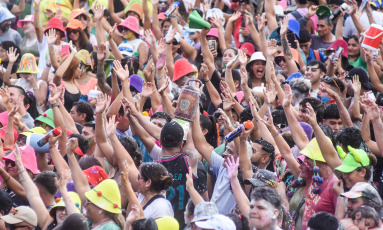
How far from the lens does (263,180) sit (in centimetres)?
659

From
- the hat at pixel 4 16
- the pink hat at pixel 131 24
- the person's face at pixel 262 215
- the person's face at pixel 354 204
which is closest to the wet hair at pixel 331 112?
the person's face at pixel 354 204

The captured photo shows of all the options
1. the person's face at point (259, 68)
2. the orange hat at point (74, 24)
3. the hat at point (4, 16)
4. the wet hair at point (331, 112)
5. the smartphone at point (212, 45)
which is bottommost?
the hat at point (4, 16)

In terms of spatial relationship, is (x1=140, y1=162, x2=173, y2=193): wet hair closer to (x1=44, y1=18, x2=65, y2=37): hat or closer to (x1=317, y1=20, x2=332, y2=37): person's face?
(x1=44, y1=18, x2=65, y2=37): hat

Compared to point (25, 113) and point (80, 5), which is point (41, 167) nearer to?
point (25, 113)

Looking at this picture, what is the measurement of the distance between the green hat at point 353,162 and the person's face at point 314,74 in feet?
11.4

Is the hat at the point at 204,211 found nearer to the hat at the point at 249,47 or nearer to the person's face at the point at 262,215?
the person's face at the point at 262,215

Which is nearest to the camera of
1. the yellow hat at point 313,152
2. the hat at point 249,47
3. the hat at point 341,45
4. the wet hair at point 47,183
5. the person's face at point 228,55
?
the yellow hat at point 313,152

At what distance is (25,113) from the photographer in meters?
9.77

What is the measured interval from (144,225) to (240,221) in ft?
2.51

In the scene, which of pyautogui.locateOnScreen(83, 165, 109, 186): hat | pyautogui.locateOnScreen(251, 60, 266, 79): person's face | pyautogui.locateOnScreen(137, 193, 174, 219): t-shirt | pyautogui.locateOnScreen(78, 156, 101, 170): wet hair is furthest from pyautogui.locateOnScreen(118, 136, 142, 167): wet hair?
pyautogui.locateOnScreen(251, 60, 266, 79): person's face

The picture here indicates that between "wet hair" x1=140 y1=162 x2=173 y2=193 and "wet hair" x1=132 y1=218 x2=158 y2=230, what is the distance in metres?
0.89

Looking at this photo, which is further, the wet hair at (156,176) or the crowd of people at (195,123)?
the wet hair at (156,176)

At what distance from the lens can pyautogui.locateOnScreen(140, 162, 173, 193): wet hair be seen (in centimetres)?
652

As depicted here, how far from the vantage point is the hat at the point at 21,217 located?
248 inches
